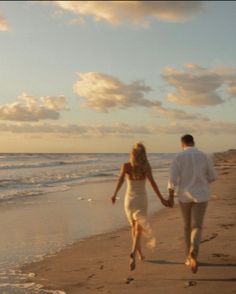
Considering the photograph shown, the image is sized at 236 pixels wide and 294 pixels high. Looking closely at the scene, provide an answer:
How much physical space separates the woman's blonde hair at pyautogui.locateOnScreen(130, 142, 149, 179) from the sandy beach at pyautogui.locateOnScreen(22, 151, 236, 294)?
54.7 inches

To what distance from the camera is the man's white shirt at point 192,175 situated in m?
6.89

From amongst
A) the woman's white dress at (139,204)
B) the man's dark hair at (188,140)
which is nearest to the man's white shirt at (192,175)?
the man's dark hair at (188,140)

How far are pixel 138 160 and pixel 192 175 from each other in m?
0.89

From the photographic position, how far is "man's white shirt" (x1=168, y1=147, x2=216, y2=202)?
6.89 metres

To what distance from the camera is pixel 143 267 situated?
7199mm

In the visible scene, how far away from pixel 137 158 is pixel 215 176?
1.18m

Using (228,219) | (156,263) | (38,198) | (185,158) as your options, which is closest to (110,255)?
(156,263)

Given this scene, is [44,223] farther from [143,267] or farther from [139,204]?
[143,267]

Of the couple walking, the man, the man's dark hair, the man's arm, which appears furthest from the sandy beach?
the man's dark hair

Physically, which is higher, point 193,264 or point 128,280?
point 193,264

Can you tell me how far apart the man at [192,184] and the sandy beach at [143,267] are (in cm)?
45

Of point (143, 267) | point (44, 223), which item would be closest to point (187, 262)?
point (143, 267)

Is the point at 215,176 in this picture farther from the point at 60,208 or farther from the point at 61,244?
the point at 60,208

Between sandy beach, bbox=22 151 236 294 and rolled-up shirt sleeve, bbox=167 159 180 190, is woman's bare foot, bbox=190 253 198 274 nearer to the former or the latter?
sandy beach, bbox=22 151 236 294
